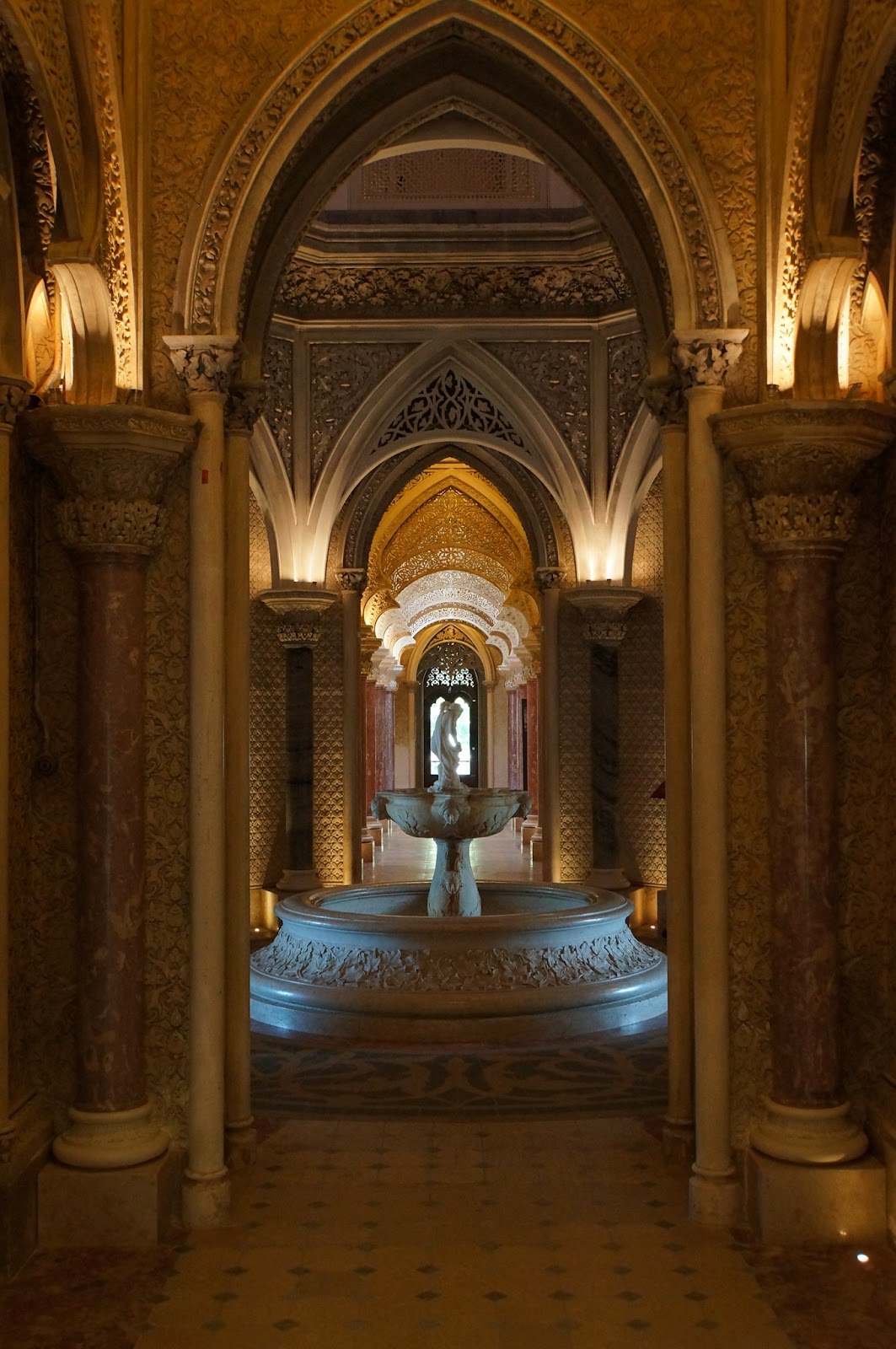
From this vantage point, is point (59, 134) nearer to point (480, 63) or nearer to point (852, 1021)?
point (480, 63)

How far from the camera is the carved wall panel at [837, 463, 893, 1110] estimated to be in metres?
4.29

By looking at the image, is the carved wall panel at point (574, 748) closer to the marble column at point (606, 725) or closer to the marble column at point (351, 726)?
the marble column at point (606, 725)

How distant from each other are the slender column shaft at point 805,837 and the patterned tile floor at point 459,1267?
1.94ft

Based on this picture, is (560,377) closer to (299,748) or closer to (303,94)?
(299,748)

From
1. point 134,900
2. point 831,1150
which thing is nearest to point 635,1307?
point 831,1150

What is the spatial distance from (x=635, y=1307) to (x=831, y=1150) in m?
0.92

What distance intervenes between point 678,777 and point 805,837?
21.0 inches

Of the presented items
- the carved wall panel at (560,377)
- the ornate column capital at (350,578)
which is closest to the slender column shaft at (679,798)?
the carved wall panel at (560,377)

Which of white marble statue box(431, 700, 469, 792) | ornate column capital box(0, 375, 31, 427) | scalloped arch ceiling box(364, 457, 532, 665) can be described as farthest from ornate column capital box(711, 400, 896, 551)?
scalloped arch ceiling box(364, 457, 532, 665)

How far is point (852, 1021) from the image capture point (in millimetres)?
4301

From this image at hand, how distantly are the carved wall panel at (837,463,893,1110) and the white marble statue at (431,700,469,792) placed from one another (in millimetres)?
4963

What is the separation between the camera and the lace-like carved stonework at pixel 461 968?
6.88 m

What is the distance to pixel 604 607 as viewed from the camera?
10922 millimetres

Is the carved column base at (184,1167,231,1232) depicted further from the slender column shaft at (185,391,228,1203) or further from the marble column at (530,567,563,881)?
the marble column at (530,567,563,881)
